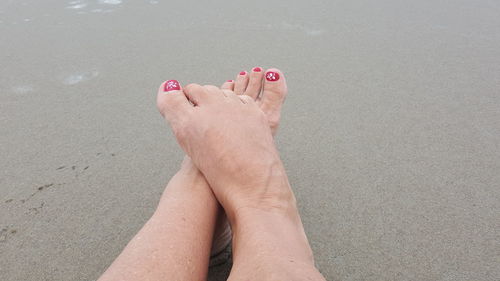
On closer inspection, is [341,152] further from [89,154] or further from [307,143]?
[89,154]

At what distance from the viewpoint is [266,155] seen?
80 centimetres

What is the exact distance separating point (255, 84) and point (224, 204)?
0.44 meters

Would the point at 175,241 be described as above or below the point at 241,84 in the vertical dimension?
below

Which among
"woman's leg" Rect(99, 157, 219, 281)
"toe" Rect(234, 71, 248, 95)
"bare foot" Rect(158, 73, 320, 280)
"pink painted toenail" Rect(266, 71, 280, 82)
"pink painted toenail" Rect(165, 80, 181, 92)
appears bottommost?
"woman's leg" Rect(99, 157, 219, 281)

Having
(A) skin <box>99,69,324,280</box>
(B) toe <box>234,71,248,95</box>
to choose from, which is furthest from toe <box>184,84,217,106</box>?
(B) toe <box>234,71,248,95</box>

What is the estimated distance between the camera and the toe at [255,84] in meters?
1.07

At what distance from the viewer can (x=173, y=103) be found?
0.91 meters

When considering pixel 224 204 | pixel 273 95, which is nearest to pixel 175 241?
pixel 224 204

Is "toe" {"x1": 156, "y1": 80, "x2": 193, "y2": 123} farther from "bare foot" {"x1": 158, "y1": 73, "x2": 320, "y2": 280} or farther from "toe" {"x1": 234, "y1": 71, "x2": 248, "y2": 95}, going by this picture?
"toe" {"x1": 234, "y1": 71, "x2": 248, "y2": 95}

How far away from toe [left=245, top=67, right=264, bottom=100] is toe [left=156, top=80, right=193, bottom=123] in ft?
0.72

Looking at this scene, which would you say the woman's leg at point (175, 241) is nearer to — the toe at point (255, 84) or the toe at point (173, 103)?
the toe at point (173, 103)

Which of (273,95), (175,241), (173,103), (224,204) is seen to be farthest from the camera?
(273,95)

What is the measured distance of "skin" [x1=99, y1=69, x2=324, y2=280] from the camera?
0.57 metres

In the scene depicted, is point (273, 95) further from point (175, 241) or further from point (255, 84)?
point (175, 241)
